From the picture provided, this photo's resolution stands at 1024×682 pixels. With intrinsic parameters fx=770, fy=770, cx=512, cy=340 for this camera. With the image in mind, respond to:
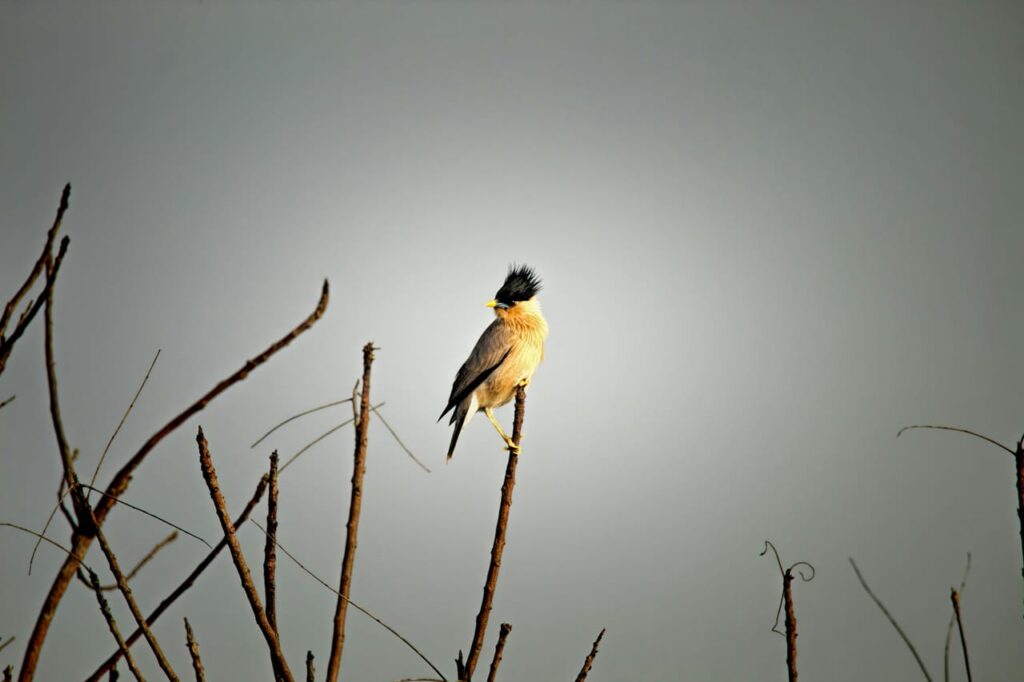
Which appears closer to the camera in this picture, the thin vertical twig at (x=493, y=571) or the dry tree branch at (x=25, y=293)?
the dry tree branch at (x=25, y=293)

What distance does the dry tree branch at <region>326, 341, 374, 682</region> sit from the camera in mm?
1289

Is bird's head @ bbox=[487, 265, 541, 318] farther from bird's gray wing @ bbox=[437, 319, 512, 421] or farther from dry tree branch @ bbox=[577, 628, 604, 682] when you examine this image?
dry tree branch @ bbox=[577, 628, 604, 682]

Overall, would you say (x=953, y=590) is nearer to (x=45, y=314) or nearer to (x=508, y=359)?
(x=45, y=314)

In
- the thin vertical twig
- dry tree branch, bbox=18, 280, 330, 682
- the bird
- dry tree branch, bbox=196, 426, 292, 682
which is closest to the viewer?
dry tree branch, bbox=18, 280, 330, 682

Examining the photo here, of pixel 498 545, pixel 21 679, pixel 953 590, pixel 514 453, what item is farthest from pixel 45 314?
pixel 514 453

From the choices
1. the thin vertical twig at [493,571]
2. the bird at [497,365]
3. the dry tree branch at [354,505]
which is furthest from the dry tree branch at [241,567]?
the bird at [497,365]

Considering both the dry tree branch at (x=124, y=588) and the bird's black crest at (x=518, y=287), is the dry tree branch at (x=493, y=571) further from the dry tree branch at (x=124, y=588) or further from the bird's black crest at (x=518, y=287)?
the bird's black crest at (x=518, y=287)

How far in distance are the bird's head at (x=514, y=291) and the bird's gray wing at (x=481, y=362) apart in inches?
12.3

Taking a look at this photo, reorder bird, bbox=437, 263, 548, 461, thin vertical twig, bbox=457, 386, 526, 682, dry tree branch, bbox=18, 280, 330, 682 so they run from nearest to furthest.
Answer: dry tree branch, bbox=18, 280, 330, 682
thin vertical twig, bbox=457, 386, 526, 682
bird, bbox=437, 263, 548, 461

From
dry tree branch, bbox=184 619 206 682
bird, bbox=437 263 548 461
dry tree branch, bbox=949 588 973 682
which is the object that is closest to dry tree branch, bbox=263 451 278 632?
dry tree branch, bbox=184 619 206 682

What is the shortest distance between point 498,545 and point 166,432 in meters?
1.17

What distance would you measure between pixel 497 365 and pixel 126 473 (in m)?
6.40

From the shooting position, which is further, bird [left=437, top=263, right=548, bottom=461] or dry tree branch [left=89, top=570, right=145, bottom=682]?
bird [left=437, top=263, right=548, bottom=461]

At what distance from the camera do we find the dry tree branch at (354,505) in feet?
4.23
